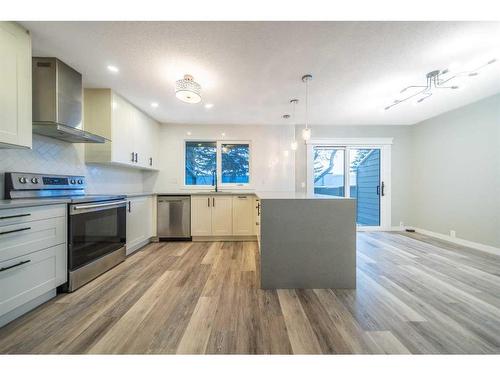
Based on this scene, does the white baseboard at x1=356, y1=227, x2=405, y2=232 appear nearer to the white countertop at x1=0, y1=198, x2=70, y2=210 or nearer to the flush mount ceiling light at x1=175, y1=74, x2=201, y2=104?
the flush mount ceiling light at x1=175, y1=74, x2=201, y2=104

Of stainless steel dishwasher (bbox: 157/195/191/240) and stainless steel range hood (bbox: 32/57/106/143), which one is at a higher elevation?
stainless steel range hood (bbox: 32/57/106/143)

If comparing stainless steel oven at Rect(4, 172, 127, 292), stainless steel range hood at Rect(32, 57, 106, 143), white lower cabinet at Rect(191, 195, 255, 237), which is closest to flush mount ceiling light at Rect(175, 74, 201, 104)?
stainless steel range hood at Rect(32, 57, 106, 143)

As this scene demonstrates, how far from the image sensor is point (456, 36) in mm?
1767

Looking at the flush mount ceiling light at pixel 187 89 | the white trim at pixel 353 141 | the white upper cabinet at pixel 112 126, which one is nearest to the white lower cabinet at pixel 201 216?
the white upper cabinet at pixel 112 126

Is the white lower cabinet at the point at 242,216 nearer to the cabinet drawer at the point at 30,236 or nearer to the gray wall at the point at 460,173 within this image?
the cabinet drawer at the point at 30,236

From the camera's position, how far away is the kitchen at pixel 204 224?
4.74 ft

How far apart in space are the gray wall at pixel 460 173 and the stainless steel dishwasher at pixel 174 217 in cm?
507

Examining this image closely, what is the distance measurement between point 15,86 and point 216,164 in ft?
10.2

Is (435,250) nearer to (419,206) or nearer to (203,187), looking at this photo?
(419,206)

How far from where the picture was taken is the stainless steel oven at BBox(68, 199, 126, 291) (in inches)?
77.4

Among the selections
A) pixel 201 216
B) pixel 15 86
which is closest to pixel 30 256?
pixel 15 86

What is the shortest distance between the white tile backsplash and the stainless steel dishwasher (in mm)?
730

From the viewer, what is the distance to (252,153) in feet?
14.7

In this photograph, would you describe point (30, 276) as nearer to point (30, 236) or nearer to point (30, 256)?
point (30, 256)
